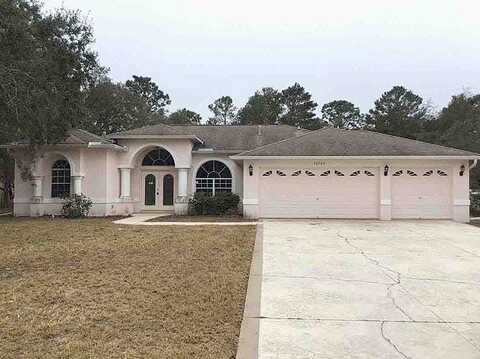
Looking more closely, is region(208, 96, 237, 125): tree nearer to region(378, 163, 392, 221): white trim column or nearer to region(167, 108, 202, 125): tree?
region(167, 108, 202, 125): tree

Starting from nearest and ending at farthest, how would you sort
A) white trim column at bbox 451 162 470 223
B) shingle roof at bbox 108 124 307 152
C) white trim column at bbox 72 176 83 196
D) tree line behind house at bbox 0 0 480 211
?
1. tree line behind house at bbox 0 0 480 211
2. white trim column at bbox 451 162 470 223
3. white trim column at bbox 72 176 83 196
4. shingle roof at bbox 108 124 307 152

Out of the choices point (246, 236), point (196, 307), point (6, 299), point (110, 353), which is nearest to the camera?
point (110, 353)

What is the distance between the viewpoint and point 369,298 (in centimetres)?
607

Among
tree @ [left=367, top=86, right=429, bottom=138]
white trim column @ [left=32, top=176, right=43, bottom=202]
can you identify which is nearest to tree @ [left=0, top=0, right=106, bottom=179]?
white trim column @ [left=32, top=176, right=43, bottom=202]

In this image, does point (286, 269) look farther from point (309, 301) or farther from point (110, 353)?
point (110, 353)

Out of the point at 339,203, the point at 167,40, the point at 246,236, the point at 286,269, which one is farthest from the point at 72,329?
the point at 167,40

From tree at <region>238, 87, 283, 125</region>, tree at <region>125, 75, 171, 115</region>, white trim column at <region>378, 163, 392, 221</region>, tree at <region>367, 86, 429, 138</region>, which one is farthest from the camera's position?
tree at <region>125, 75, 171, 115</region>

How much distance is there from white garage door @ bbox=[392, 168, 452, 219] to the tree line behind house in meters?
10.3

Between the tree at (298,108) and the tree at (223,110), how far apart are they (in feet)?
30.3

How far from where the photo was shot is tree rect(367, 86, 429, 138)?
164 ft

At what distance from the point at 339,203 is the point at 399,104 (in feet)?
135

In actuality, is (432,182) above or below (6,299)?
above

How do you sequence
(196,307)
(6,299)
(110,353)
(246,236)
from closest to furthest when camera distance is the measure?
1. (110,353)
2. (196,307)
3. (6,299)
4. (246,236)

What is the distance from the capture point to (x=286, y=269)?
316 inches
